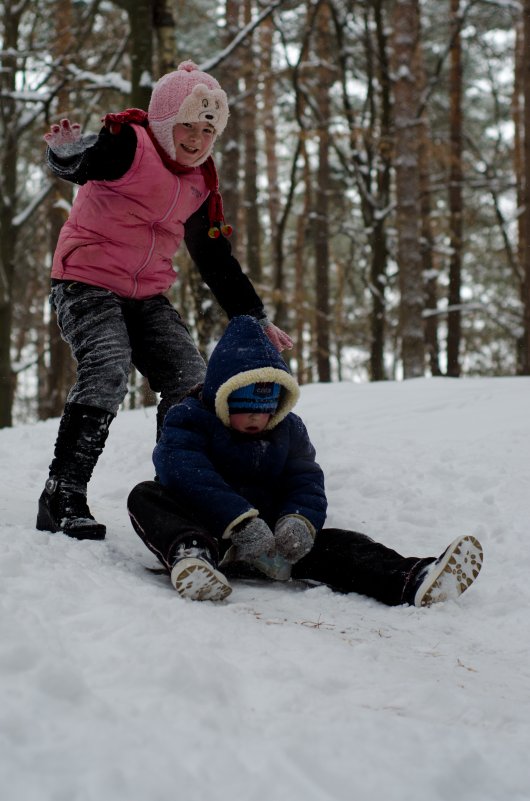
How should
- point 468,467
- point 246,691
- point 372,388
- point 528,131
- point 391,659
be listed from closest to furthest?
point 246,691 < point 391,659 < point 468,467 < point 372,388 < point 528,131

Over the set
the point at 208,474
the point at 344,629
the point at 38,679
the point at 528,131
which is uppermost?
the point at 528,131

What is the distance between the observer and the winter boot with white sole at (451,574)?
2604 millimetres

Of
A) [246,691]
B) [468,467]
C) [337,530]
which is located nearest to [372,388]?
[468,467]

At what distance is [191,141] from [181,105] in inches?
5.6

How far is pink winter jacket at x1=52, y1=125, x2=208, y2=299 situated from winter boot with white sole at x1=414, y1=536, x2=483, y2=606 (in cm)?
169

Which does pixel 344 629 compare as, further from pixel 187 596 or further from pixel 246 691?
pixel 246 691

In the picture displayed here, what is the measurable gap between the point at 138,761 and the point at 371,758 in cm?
43

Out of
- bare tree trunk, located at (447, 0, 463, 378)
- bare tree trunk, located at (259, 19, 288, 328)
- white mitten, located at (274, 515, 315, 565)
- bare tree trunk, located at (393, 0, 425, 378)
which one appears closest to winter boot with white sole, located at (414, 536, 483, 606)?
white mitten, located at (274, 515, 315, 565)

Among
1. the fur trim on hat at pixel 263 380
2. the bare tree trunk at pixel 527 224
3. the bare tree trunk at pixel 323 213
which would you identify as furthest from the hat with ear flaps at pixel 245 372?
the bare tree trunk at pixel 323 213

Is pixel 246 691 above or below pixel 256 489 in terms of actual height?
below

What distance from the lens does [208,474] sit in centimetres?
276

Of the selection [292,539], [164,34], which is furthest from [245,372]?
[164,34]

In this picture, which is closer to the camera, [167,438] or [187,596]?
[187,596]

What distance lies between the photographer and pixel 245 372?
2.86 meters
